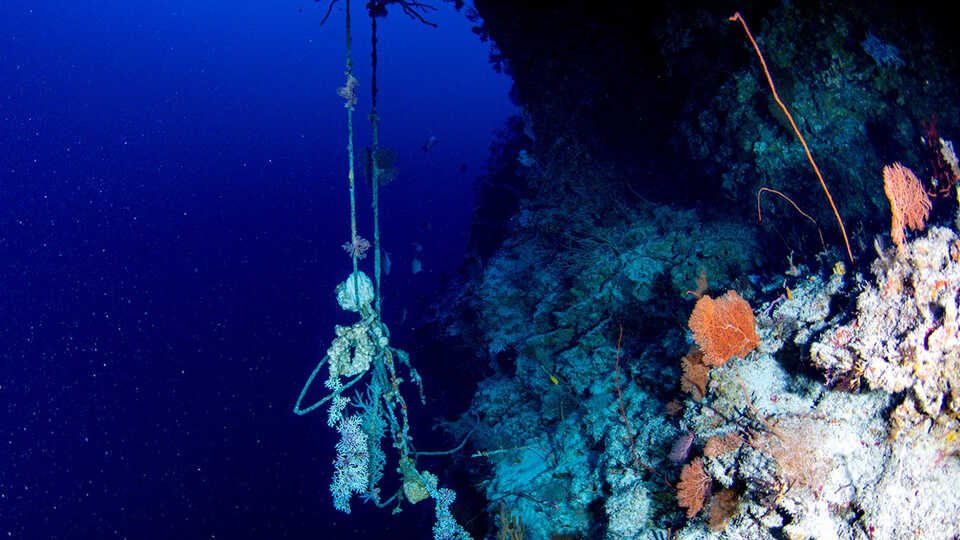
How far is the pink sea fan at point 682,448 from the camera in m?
2.79

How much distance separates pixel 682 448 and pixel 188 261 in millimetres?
59520

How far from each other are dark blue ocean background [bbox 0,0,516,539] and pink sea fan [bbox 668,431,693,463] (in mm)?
5370

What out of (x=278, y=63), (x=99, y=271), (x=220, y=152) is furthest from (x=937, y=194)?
(x=278, y=63)

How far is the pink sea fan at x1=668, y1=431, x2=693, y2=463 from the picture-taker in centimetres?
279

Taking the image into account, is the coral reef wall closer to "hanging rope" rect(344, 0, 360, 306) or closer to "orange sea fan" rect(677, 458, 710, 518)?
"orange sea fan" rect(677, 458, 710, 518)

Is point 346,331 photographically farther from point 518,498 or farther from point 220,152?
point 220,152

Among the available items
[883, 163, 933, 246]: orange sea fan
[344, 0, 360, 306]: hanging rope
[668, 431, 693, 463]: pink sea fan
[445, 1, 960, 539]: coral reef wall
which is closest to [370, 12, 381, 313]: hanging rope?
[344, 0, 360, 306]: hanging rope

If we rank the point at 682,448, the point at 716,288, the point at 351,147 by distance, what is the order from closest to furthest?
1. the point at 682,448
2. the point at 351,147
3. the point at 716,288

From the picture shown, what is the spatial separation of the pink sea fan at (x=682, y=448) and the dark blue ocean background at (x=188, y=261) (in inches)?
211

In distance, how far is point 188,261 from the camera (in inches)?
2000

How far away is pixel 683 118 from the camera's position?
16.6 feet

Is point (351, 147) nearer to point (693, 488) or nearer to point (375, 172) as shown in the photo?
point (375, 172)

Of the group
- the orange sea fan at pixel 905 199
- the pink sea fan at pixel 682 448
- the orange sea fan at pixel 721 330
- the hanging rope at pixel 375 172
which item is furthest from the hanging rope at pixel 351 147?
the orange sea fan at pixel 905 199

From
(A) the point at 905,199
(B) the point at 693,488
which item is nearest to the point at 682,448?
(B) the point at 693,488
